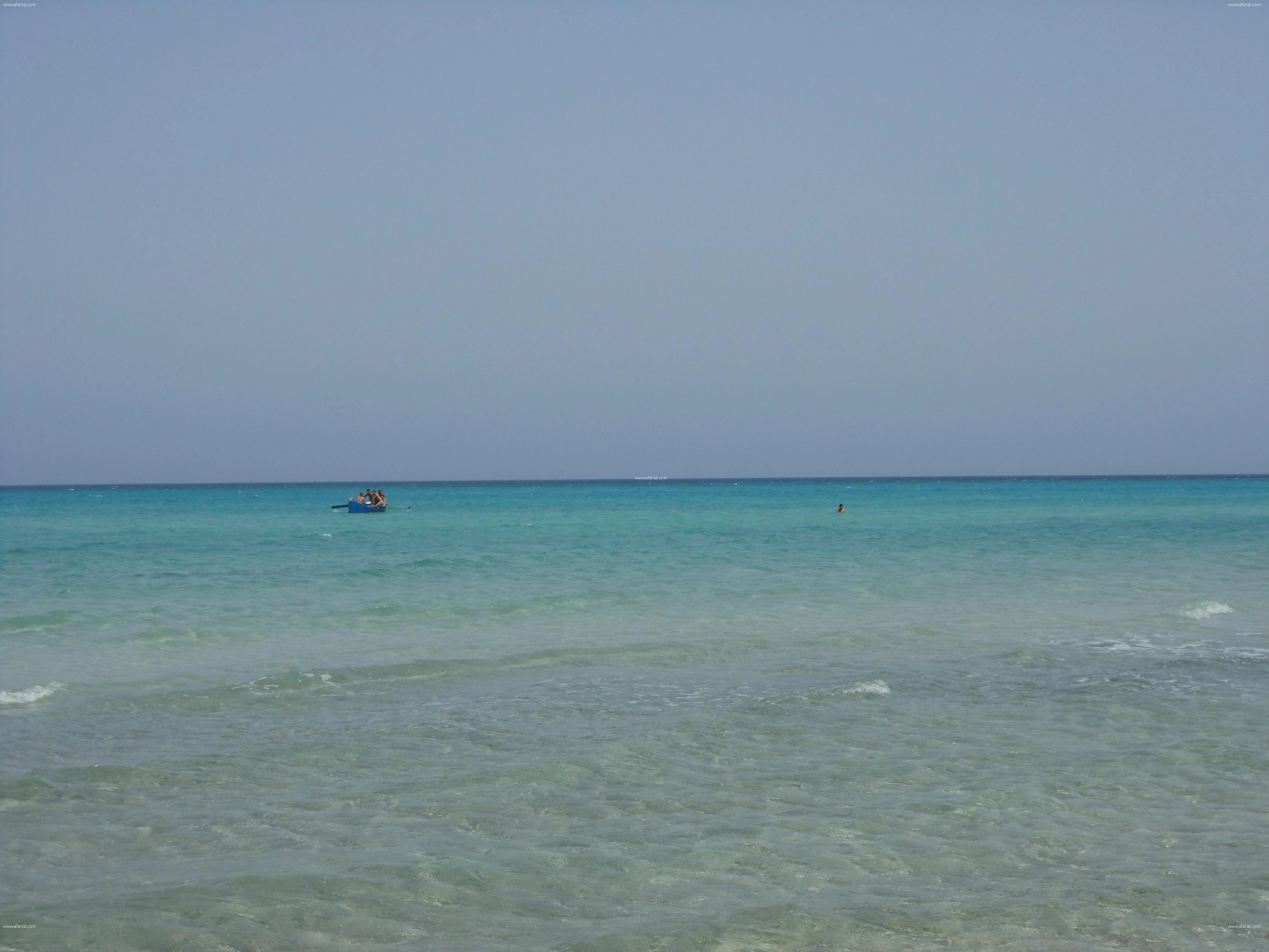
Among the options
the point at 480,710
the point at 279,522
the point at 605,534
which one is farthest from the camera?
the point at 279,522

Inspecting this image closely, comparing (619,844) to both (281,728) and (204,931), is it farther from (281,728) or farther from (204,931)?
(281,728)

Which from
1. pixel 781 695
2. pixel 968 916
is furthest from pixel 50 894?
pixel 781 695

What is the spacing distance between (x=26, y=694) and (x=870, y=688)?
10656 mm

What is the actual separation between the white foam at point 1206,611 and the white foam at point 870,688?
32.0 feet

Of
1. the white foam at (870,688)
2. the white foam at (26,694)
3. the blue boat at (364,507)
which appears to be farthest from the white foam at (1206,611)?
the blue boat at (364,507)

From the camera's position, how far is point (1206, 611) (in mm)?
21875

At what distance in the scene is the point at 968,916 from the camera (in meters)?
7.12

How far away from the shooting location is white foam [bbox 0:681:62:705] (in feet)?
46.0

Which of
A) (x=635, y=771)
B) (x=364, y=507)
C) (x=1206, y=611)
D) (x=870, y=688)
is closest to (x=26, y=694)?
(x=635, y=771)

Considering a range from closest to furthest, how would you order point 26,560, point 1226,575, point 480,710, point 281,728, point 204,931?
1. point 204,931
2. point 281,728
3. point 480,710
4. point 1226,575
5. point 26,560

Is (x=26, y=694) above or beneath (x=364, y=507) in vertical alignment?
beneath

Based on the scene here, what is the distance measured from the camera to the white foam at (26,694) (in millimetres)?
14023

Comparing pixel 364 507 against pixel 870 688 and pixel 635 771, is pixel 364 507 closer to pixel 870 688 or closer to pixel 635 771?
pixel 870 688

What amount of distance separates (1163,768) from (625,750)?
197 inches
